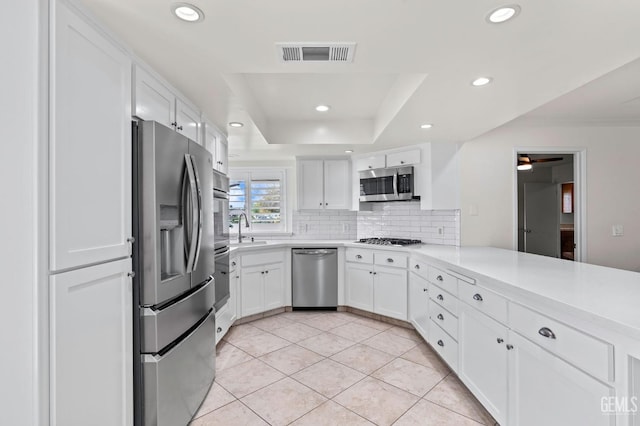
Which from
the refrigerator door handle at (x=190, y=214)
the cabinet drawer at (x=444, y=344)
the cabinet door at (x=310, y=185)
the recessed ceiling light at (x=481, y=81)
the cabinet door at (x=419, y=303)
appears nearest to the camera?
the refrigerator door handle at (x=190, y=214)

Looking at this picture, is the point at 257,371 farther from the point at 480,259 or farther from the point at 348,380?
the point at 480,259

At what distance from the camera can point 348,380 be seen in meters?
2.39

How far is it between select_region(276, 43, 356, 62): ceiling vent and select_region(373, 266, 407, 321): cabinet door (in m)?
2.49

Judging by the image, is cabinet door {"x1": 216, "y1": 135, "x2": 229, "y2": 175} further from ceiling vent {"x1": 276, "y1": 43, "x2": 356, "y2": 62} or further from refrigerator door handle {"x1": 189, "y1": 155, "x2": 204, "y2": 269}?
ceiling vent {"x1": 276, "y1": 43, "x2": 356, "y2": 62}

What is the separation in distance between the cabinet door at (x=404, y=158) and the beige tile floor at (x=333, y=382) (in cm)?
198

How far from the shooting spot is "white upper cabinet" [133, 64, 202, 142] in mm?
1653

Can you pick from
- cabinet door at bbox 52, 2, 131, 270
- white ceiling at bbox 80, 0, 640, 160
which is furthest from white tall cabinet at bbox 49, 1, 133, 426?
white ceiling at bbox 80, 0, 640, 160

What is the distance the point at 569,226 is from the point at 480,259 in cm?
433

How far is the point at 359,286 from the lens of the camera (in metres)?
3.94

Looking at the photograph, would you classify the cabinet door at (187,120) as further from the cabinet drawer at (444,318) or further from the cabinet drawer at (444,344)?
the cabinet drawer at (444,344)

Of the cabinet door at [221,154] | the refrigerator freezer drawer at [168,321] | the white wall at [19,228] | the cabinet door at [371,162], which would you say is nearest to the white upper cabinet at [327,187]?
the cabinet door at [371,162]

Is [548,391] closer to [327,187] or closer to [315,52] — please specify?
[315,52]

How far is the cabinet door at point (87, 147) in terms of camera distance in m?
1.10

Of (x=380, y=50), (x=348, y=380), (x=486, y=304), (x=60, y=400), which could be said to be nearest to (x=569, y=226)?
(x=486, y=304)
